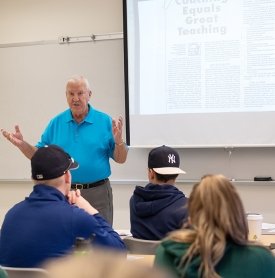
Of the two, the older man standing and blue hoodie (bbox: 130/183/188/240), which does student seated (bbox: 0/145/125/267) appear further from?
the older man standing

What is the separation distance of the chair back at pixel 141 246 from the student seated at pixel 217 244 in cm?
78

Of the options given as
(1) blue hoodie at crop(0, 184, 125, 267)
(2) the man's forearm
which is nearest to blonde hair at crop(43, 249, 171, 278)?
(1) blue hoodie at crop(0, 184, 125, 267)

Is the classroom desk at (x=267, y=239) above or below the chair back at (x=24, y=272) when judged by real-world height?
below

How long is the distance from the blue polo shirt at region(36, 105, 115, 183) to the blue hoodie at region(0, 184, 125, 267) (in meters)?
1.67

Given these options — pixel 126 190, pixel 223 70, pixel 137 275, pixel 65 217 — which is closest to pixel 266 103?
pixel 223 70

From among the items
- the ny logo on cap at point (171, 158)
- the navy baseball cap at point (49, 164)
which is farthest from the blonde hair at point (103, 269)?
the ny logo on cap at point (171, 158)

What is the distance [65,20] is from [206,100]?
173 centimetres

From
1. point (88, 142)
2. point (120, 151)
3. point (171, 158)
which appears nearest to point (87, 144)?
point (88, 142)

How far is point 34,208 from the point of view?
217 cm

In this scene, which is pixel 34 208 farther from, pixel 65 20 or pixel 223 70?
pixel 65 20

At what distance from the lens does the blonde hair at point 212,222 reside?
156 centimetres

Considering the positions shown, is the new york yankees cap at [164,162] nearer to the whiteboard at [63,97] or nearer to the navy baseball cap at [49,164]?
the navy baseball cap at [49,164]

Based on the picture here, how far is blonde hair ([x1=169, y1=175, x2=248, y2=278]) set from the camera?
5.11 ft

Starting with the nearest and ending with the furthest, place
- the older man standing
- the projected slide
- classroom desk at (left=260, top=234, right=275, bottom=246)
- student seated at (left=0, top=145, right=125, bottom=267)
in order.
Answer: student seated at (left=0, top=145, right=125, bottom=267) < classroom desk at (left=260, top=234, right=275, bottom=246) < the older man standing < the projected slide
